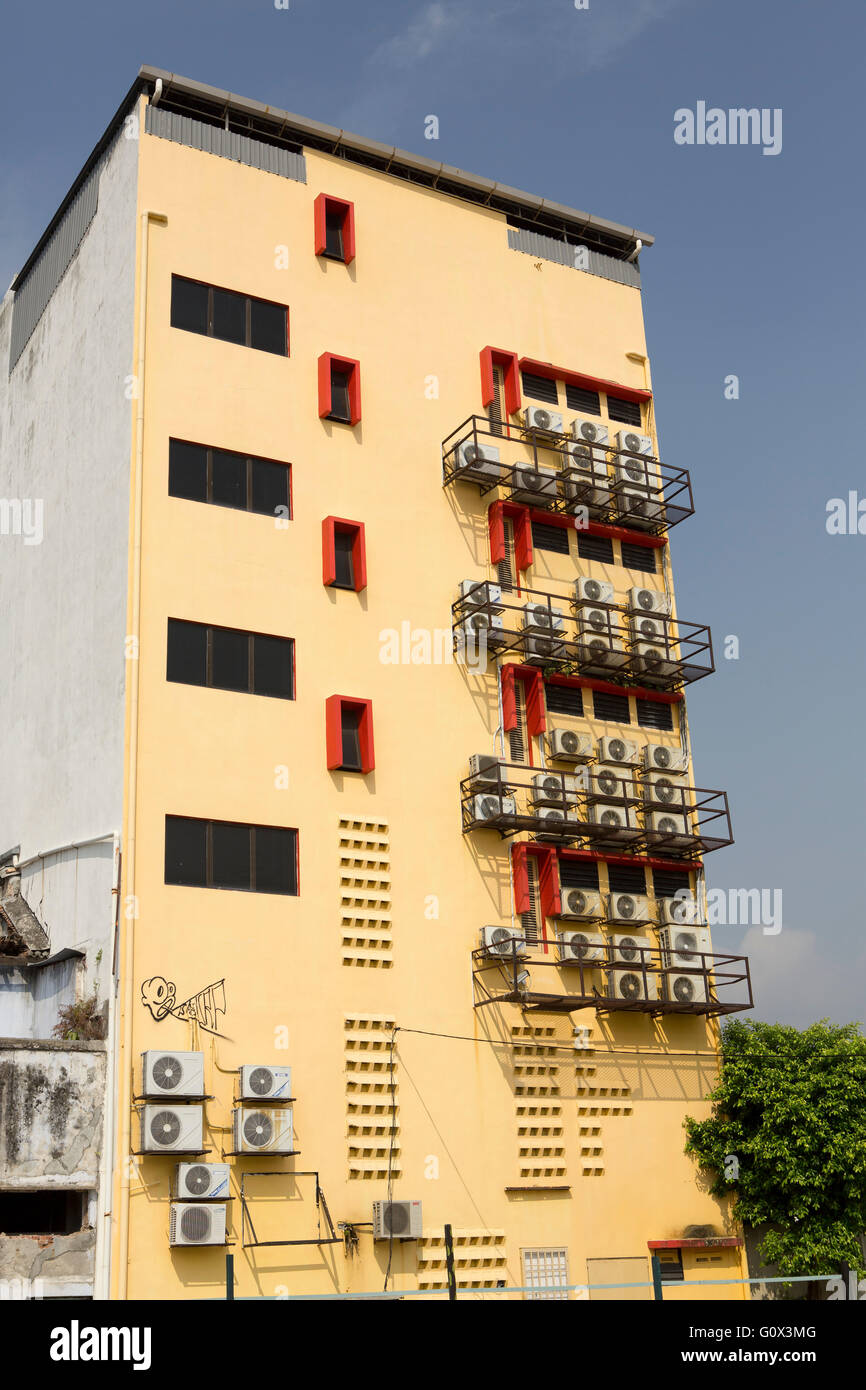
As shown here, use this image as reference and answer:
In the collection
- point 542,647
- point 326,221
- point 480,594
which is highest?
point 326,221

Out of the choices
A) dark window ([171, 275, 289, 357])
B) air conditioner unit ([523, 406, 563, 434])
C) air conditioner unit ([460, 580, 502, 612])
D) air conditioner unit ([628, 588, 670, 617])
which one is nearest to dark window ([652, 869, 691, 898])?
air conditioner unit ([628, 588, 670, 617])

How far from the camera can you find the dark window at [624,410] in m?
36.7

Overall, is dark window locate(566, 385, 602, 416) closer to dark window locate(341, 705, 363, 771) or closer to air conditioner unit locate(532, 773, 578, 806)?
air conditioner unit locate(532, 773, 578, 806)

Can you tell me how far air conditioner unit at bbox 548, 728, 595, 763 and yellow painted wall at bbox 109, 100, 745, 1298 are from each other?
1548mm

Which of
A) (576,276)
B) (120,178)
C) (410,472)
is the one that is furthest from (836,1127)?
(120,178)

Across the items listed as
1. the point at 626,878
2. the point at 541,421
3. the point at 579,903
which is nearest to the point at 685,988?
the point at 626,878

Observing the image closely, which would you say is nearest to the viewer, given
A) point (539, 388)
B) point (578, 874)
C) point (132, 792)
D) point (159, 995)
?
point (159, 995)

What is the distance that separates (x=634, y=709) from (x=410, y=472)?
25.4ft

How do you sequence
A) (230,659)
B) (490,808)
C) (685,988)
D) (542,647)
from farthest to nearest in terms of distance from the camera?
1. (542,647)
2. (685,988)
3. (490,808)
4. (230,659)

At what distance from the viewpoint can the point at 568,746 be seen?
31.8m

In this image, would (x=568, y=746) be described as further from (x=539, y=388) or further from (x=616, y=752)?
(x=539, y=388)

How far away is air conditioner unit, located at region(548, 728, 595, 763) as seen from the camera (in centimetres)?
3167

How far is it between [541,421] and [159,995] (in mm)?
16573
